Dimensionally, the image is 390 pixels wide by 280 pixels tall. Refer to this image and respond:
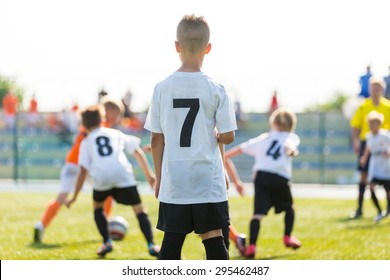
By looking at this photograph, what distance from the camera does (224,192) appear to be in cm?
500

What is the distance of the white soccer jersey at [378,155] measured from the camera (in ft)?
38.0

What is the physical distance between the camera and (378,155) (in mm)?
11586

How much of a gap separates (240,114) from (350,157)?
3701 mm

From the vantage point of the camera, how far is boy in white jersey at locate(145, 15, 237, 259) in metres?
4.91

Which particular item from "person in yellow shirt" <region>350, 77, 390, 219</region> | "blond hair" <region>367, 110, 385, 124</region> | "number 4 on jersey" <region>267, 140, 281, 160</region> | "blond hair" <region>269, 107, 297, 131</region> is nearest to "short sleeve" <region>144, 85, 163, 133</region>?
"number 4 on jersey" <region>267, 140, 281, 160</region>

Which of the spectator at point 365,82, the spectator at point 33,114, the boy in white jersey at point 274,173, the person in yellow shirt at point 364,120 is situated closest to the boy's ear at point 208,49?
the boy in white jersey at point 274,173

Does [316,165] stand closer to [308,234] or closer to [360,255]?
[308,234]

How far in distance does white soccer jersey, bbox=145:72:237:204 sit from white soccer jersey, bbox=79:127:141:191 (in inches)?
110

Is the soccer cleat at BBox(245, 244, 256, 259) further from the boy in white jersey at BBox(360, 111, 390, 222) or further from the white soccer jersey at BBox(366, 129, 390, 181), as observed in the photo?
the white soccer jersey at BBox(366, 129, 390, 181)

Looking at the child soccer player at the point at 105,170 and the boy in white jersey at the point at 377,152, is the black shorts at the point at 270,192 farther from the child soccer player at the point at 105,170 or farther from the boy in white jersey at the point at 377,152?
the boy in white jersey at the point at 377,152

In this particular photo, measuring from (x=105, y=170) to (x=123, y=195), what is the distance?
0.96 feet

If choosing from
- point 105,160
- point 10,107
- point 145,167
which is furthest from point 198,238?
point 10,107
